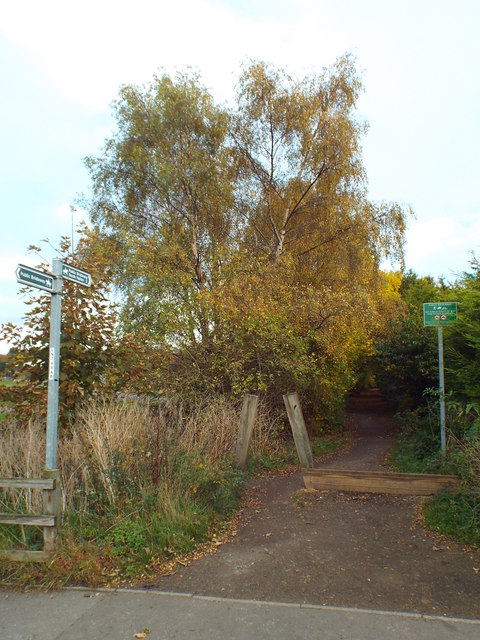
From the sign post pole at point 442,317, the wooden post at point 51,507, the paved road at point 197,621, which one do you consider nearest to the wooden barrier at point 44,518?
the wooden post at point 51,507

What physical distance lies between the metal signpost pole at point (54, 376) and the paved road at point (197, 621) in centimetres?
130

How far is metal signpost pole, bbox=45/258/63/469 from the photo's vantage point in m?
4.93

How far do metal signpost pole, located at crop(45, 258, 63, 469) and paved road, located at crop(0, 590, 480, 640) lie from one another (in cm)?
130

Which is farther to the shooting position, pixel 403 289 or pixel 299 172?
pixel 403 289

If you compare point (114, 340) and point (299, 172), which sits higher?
point (299, 172)

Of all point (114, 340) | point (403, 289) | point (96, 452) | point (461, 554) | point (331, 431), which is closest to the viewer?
point (461, 554)

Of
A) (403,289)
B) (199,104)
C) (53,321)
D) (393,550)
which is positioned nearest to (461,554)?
(393,550)

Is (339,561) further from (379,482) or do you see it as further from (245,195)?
(245,195)

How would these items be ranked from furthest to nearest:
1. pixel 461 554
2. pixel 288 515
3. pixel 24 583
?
1. pixel 288 515
2. pixel 461 554
3. pixel 24 583

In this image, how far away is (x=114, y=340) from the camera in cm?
817

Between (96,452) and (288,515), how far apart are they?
2.57 metres

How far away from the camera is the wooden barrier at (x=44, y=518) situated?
15.6 ft

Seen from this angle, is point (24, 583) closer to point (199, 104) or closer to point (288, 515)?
point (288, 515)

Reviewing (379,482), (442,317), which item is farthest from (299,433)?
(442,317)
